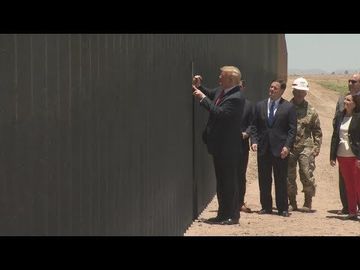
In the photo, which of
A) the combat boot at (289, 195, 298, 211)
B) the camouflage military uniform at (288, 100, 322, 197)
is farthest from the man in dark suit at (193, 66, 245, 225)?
the combat boot at (289, 195, 298, 211)

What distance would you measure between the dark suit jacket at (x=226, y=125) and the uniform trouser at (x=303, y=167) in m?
1.80

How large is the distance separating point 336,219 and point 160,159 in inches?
158

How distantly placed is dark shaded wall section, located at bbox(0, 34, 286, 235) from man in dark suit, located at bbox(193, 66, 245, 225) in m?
0.32

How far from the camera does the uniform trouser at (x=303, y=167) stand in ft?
32.0

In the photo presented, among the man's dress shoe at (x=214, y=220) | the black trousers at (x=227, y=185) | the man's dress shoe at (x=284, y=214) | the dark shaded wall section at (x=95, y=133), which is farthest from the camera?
the man's dress shoe at (x=284, y=214)

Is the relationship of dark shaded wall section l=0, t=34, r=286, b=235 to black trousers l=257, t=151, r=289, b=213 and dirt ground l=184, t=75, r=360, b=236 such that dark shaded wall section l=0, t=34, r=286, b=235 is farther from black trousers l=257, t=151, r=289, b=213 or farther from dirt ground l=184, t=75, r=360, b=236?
black trousers l=257, t=151, r=289, b=213

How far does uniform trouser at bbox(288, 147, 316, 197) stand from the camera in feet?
32.0

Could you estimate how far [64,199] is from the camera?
12.0 feet

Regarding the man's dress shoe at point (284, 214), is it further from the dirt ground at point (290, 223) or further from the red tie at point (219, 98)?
the red tie at point (219, 98)

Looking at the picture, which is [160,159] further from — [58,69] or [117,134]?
[58,69]

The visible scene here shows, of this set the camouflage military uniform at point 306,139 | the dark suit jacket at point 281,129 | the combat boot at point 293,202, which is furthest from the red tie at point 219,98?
the combat boot at point 293,202

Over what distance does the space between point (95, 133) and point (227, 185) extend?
4.30 meters

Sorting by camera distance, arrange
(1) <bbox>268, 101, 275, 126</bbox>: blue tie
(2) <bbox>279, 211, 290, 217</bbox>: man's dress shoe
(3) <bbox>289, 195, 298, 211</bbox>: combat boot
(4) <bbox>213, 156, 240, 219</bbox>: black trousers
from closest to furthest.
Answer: (4) <bbox>213, 156, 240, 219</bbox>: black trousers → (1) <bbox>268, 101, 275, 126</bbox>: blue tie → (2) <bbox>279, 211, 290, 217</bbox>: man's dress shoe → (3) <bbox>289, 195, 298, 211</bbox>: combat boot
